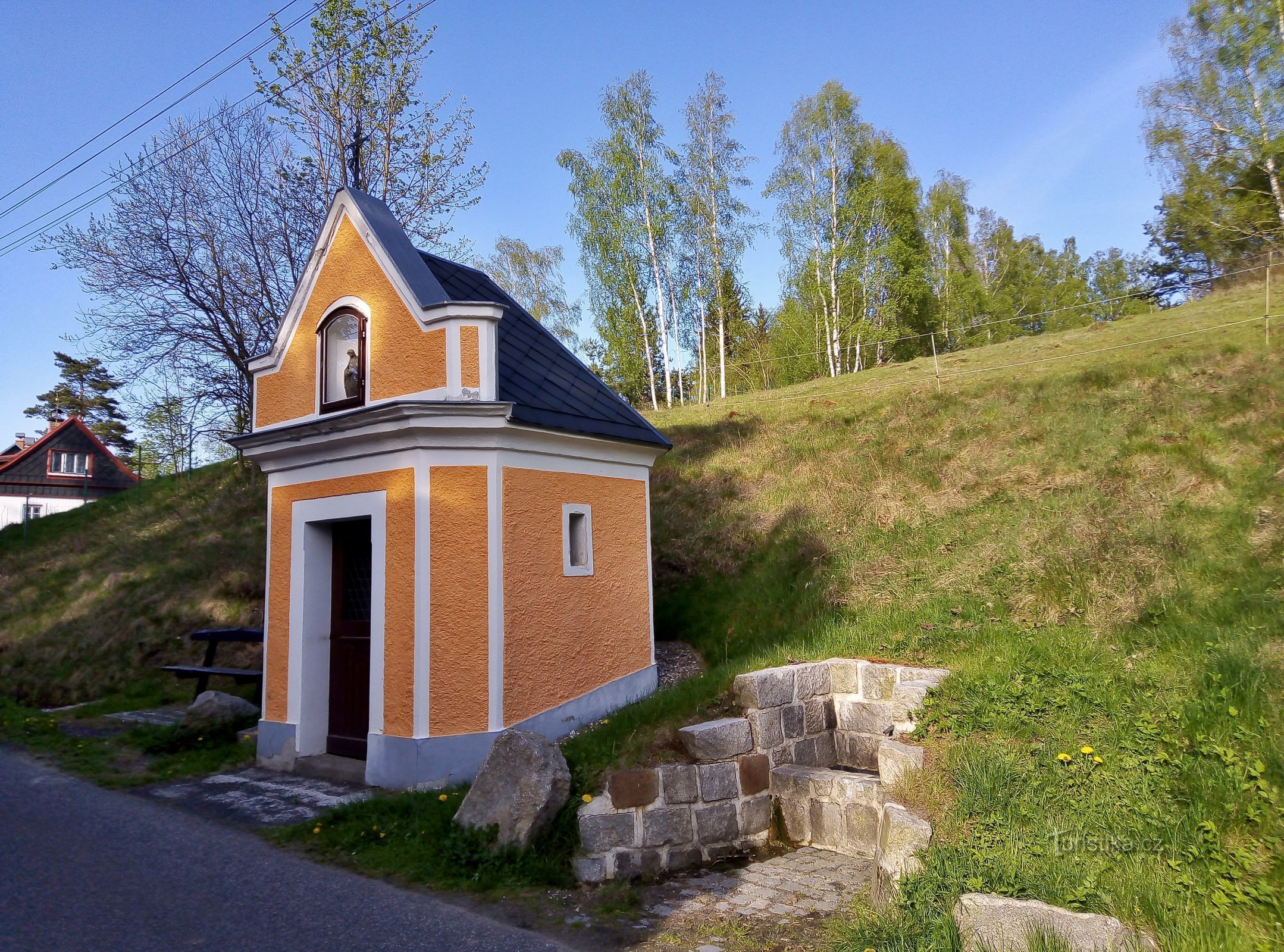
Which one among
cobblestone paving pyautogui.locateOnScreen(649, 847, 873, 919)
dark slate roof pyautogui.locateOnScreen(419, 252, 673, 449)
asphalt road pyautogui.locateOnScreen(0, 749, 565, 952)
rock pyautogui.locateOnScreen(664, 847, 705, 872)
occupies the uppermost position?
dark slate roof pyautogui.locateOnScreen(419, 252, 673, 449)

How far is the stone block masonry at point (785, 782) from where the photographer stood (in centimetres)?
536

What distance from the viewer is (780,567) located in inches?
454

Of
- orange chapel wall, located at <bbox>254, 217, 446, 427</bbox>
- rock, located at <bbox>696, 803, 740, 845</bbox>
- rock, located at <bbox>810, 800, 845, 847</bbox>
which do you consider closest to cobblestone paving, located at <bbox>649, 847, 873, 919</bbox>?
rock, located at <bbox>810, 800, 845, 847</bbox>

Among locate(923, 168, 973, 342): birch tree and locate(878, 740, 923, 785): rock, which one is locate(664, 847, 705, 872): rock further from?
locate(923, 168, 973, 342): birch tree

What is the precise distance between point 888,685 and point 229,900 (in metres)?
5.17

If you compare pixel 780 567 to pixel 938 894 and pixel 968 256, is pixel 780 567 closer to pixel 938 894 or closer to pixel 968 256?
pixel 938 894

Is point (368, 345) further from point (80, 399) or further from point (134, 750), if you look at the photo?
point (80, 399)

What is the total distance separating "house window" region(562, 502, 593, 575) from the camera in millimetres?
8367

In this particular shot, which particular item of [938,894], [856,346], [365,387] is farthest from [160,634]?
[856,346]

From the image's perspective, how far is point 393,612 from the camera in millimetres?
7480

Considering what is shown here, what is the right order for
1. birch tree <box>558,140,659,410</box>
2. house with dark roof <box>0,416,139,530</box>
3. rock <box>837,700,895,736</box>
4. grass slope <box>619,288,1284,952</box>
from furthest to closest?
house with dark roof <box>0,416,139,530</box> < birch tree <box>558,140,659,410</box> < rock <box>837,700,895,736</box> < grass slope <box>619,288,1284,952</box>

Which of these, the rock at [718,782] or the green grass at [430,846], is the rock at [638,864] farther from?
the rock at [718,782]

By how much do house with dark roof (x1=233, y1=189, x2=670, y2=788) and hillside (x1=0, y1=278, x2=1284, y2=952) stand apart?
1.51m

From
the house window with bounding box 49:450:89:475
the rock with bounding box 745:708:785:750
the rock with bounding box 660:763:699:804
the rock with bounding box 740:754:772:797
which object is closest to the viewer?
the rock with bounding box 660:763:699:804
